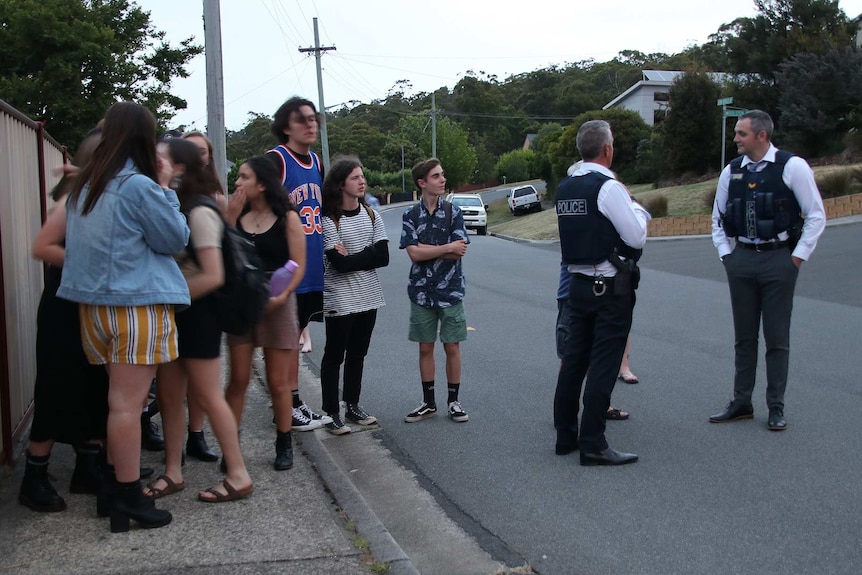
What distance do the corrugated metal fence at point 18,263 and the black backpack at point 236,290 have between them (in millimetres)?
1260

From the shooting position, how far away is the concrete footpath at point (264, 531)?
3.69 m

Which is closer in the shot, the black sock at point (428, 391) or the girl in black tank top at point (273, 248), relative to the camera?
the girl in black tank top at point (273, 248)

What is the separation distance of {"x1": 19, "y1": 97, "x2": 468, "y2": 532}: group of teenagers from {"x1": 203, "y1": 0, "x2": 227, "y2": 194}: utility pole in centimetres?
661

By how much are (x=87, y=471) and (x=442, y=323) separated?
8.71 ft

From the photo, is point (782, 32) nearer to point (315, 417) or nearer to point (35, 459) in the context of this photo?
point (315, 417)

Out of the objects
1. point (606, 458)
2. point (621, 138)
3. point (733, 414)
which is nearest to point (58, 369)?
point (606, 458)

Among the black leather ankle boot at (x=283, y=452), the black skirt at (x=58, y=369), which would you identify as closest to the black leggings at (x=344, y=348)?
the black leather ankle boot at (x=283, y=452)

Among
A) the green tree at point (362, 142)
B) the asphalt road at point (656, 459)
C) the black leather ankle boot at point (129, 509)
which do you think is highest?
the green tree at point (362, 142)

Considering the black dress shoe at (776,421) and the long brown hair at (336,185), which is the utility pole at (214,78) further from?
the black dress shoe at (776,421)

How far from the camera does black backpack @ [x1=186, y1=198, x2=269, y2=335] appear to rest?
14.1 feet

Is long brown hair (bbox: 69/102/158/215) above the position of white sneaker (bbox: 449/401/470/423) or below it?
above

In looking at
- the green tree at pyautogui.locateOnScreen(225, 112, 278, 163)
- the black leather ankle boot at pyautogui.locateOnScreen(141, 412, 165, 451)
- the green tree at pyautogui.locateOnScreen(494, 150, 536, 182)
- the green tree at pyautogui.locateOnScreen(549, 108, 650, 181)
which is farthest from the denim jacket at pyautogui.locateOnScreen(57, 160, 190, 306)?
the green tree at pyautogui.locateOnScreen(225, 112, 278, 163)

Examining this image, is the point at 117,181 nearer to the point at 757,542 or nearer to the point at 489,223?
the point at 757,542

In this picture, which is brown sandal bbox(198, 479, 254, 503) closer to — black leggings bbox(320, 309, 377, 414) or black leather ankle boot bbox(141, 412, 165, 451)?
black leather ankle boot bbox(141, 412, 165, 451)
